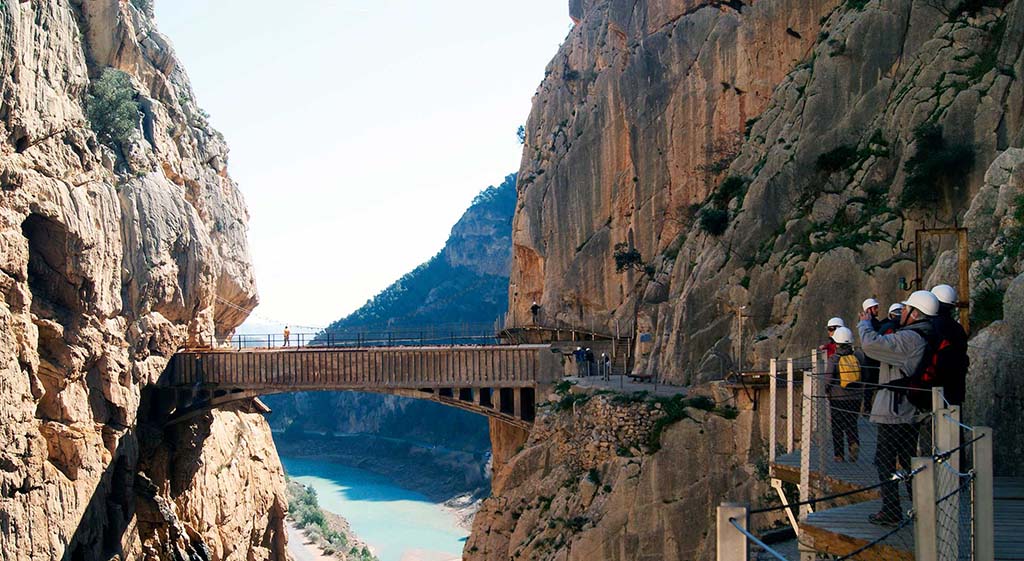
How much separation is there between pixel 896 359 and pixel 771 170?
18987mm

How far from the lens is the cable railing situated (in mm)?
6059

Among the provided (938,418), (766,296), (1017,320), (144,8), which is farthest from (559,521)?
(144,8)

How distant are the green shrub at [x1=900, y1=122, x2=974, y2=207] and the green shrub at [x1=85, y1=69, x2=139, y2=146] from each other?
28.1 m

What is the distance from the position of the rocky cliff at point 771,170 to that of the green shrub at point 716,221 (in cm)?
8

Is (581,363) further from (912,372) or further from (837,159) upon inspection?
(912,372)

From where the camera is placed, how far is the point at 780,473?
12.6m

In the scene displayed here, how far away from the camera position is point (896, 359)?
9.45m

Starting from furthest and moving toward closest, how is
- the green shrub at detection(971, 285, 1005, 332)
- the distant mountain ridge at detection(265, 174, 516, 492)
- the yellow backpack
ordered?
the distant mountain ridge at detection(265, 174, 516, 492) → the green shrub at detection(971, 285, 1005, 332) → the yellow backpack

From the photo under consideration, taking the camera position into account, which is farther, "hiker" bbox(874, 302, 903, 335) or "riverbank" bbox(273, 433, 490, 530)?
"riverbank" bbox(273, 433, 490, 530)

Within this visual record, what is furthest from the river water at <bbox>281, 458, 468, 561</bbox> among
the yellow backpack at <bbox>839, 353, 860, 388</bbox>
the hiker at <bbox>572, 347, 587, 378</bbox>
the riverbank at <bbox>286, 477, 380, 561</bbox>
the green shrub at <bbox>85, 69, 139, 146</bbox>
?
the yellow backpack at <bbox>839, 353, 860, 388</bbox>

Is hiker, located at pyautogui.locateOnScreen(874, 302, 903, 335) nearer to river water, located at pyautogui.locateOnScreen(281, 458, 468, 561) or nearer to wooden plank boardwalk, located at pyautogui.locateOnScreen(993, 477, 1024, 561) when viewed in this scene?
wooden plank boardwalk, located at pyautogui.locateOnScreen(993, 477, 1024, 561)

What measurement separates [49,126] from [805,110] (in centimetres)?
2395

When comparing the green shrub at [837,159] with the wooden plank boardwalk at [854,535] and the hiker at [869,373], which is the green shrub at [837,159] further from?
the wooden plank boardwalk at [854,535]

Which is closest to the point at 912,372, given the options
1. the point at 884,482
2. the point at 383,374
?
the point at 884,482
